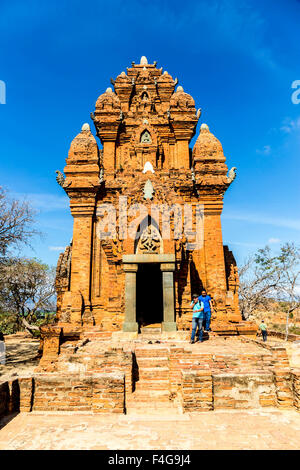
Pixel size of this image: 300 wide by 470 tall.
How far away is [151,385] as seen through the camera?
6938 millimetres

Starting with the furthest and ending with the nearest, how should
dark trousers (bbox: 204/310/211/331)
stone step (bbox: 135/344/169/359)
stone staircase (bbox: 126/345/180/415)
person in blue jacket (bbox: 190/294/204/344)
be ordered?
dark trousers (bbox: 204/310/211/331), person in blue jacket (bbox: 190/294/204/344), stone step (bbox: 135/344/169/359), stone staircase (bbox: 126/345/180/415)

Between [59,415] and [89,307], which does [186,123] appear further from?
[59,415]

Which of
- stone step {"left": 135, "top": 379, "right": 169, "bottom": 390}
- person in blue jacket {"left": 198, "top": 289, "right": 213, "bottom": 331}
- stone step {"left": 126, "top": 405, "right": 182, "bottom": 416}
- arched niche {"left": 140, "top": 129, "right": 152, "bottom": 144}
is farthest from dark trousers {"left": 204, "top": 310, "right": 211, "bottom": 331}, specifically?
arched niche {"left": 140, "top": 129, "right": 152, "bottom": 144}

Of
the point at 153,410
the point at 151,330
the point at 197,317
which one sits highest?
the point at 197,317

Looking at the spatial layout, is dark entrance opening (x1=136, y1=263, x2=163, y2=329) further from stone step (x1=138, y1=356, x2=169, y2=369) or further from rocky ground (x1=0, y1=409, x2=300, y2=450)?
rocky ground (x1=0, y1=409, x2=300, y2=450)

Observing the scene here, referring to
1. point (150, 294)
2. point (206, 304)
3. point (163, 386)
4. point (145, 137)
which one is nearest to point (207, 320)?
point (206, 304)

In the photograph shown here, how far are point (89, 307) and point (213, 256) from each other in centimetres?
637

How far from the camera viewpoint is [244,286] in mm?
26188

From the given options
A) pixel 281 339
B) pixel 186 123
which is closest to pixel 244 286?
pixel 281 339

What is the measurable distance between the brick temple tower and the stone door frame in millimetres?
38

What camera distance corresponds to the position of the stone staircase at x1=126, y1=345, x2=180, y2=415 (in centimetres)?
598

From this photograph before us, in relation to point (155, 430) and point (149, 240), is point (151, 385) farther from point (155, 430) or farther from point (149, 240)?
point (149, 240)

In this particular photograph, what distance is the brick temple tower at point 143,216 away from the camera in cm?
1127

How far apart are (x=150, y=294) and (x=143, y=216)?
4.58m
